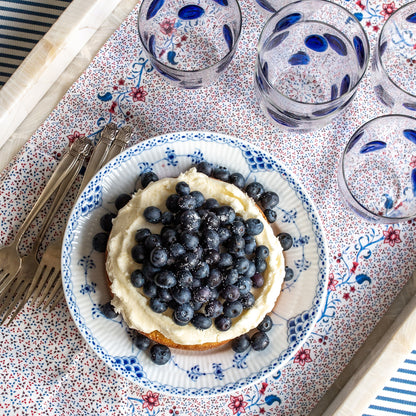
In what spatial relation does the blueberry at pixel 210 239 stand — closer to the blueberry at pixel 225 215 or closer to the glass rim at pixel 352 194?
the blueberry at pixel 225 215

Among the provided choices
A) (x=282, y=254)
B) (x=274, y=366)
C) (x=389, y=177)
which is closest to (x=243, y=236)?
(x=282, y=254)

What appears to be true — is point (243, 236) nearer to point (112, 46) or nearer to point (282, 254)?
point (282, 254)

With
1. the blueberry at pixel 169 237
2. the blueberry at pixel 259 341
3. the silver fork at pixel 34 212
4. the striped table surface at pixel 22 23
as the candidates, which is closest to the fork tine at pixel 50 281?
the silver fork at pixel 34 212

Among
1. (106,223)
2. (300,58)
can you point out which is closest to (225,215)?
(106,223)

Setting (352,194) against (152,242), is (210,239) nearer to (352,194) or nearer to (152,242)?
(152,242)

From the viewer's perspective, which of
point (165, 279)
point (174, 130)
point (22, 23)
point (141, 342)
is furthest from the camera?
point (22, 23)

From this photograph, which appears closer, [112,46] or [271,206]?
[271,206]
